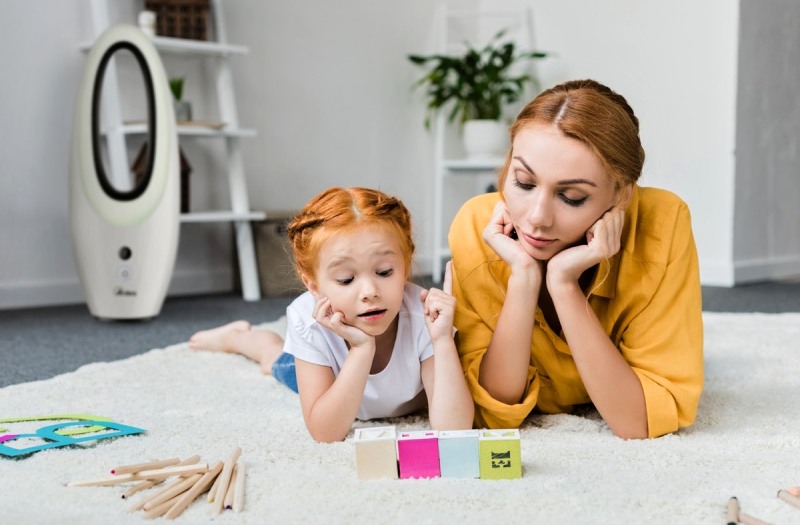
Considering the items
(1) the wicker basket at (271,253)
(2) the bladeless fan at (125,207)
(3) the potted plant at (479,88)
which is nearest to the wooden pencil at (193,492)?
(2) the bladeless fan at (125,207)

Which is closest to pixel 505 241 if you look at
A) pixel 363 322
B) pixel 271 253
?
pixel 363 322

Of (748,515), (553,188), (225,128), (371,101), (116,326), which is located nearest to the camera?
(748,515)

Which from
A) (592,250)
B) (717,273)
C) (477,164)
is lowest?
(717,273)

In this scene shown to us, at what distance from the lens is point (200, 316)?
2.64 meters

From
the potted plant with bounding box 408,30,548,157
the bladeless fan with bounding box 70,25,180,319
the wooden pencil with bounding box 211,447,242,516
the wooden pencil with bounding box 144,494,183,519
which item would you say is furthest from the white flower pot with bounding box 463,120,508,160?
the wooden pencil with bounding box 144,494,183,519

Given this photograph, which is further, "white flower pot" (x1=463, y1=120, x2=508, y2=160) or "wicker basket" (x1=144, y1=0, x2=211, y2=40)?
"white flower pot" (x1=463, y1=120, x2=508, y2=160)

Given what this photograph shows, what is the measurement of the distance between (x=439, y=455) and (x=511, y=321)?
230 mm

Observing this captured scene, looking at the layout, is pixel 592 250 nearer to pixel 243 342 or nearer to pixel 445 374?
pixel 445 374

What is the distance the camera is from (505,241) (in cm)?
119

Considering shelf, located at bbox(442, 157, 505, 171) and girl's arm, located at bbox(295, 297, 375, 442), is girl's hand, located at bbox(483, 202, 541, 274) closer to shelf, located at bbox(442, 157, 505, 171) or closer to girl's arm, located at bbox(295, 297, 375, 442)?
girl's arm, located at bbox(295, 297, 375, 442)

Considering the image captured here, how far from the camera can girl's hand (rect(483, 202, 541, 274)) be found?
1.17m

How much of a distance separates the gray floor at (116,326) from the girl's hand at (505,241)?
97 centimetres

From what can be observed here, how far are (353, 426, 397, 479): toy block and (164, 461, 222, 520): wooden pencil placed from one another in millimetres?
161

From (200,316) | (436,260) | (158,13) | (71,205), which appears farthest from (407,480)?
(436,260)
